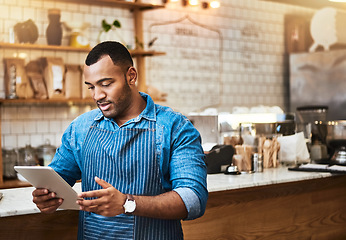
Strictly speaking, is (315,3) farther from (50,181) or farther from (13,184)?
(50,181)

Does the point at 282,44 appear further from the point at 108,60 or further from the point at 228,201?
the point at 108,60

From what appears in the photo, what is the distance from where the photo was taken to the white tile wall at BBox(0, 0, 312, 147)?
195 inches

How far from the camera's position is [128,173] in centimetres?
195

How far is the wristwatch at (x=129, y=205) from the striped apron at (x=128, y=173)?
23 cm

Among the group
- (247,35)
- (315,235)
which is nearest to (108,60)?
(315,235)

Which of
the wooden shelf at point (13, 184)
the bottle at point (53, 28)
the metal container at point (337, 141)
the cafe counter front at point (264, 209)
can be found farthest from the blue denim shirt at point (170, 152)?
the bottle at point (53, 28)

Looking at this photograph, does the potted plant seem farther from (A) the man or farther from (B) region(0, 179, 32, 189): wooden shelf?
(A) the man

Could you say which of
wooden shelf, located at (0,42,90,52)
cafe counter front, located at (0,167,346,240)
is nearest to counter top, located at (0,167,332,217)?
cafe counter front, located at (0,167,346,240)

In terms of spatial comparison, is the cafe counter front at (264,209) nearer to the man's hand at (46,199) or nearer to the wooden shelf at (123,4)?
the man's hand at (46,199)

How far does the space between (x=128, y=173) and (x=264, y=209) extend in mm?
1672

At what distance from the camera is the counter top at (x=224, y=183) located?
2268 mm

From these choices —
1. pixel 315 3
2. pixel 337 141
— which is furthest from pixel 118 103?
pixel 315 3

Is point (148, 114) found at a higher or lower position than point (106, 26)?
lower

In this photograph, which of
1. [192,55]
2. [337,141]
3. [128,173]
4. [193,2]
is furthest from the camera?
[192,55]
